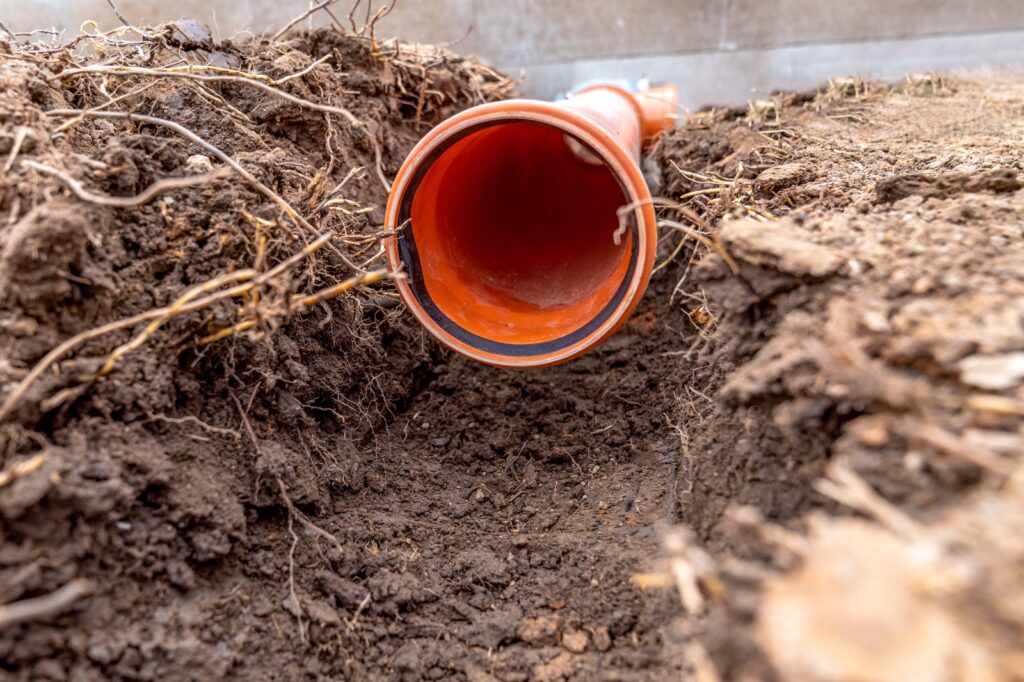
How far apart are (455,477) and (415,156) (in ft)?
2.66

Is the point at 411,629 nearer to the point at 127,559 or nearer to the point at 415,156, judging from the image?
the point at 127,559

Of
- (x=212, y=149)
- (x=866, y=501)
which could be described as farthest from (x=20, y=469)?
(x=866, y=501)

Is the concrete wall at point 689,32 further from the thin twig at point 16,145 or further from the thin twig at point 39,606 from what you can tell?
the thin twig at point 39,606

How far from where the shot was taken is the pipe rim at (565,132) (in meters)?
1.67

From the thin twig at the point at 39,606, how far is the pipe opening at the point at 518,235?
3.33ft

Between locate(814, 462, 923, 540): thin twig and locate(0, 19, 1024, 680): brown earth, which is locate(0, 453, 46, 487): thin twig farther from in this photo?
locate(814, 462, 923, 540): thin twig

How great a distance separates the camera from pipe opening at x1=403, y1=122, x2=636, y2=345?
6.24 ft

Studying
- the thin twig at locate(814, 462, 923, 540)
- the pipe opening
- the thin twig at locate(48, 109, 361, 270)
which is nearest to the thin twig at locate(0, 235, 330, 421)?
the thin twig at locate(48, 109, 361, 270)

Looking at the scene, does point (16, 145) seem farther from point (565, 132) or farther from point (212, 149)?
point (565, 132)

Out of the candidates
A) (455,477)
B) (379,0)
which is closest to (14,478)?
(455,477)

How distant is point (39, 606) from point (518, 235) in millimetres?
1852

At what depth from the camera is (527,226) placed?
2.53 meters

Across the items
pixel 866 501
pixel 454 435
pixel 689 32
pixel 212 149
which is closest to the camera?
pixel 866 501

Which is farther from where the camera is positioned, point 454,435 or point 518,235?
point 518,235
